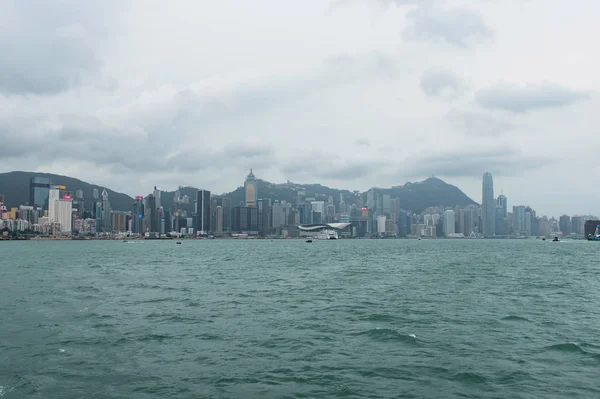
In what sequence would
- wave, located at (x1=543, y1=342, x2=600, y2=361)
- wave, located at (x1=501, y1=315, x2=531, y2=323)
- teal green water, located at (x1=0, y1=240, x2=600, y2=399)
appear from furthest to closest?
wave, located at (x1=501, y1=315, x2=531, y2=323) < wave, located at (x1=543, y1=342, x2=600, y2=361) < teal green water, located at (x1=0, y1=240, x2=600, y2=399)

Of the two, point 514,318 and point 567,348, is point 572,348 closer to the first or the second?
point 567,348

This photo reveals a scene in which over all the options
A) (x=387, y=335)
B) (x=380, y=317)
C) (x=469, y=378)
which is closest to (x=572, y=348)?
(x=469, y=378)

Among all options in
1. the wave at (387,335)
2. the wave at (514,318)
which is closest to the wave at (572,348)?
the wave at (514,318)

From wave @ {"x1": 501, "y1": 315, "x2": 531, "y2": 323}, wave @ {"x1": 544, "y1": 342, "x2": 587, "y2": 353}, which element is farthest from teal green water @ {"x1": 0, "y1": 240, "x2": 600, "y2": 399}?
wave @ {"x1": 501, "y1": 315, "x2": 531, "y2": 323}

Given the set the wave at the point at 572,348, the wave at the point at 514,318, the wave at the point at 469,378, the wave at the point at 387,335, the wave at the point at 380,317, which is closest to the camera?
the wave at the point at 469,378

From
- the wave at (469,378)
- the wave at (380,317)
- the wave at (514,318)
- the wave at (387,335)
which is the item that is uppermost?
the wave at (469,378)

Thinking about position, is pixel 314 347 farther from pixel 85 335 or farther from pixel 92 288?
pixel 92 288

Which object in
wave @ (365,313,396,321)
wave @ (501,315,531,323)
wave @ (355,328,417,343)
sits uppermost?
wave @ (355,328,417,343)

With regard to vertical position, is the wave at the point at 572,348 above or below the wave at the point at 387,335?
below

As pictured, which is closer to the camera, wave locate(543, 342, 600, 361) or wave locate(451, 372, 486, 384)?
wave locate(451, 372, 486, 384)

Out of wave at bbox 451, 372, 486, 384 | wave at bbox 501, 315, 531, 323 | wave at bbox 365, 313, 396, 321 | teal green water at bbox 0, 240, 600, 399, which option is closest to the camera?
teal green water at bbox 0, 240, 600, 399

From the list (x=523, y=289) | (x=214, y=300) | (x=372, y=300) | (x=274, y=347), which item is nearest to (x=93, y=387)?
(x=274, y=347)

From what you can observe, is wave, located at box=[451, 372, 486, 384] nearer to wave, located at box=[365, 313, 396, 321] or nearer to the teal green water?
the teal green water

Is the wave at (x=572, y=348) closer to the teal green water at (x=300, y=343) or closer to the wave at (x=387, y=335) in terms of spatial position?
the teal green water at (x=300, y=343)
